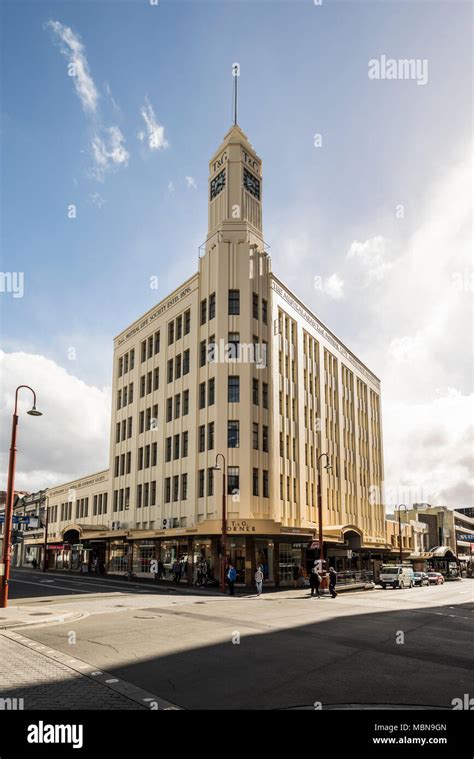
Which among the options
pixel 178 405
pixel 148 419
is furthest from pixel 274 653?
pixel 148 419

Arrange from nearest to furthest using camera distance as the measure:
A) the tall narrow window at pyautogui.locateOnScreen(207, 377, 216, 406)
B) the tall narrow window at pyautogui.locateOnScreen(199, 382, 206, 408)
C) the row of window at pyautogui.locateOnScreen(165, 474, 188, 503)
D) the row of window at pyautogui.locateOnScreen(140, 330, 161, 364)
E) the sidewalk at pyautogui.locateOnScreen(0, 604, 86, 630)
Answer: the sidewalk at pyautogui.locateOnScreen(0, 604, 86, 630), the tall narrow window at pyautogui.locateOnScreen(207, 377, 216, 406), the tall narrow window at pyautogui.locateOnScreen(199, 382, 206, 408), the row of window at pyautogui.locateOnScreen(165, 474, 188, 503), the row of window at pyautogui.locateOnScreen(140, 330, 161, 364)

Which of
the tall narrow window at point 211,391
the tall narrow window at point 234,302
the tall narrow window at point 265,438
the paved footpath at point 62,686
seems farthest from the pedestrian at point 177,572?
the paved footpath at point 62,686

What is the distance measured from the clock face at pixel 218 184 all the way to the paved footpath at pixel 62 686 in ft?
141

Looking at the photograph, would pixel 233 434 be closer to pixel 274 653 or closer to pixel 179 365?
pixel 179 365

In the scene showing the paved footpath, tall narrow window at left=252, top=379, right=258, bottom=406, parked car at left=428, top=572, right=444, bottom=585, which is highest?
tall narrow window at left=252, top=379, right=258, bottom=406

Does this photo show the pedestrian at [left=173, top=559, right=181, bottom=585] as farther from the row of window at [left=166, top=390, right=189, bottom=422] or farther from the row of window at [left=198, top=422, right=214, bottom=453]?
the row of window at [left=166, top=390, right=189, bottom=422]

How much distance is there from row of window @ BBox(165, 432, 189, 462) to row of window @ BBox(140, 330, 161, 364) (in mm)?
8953

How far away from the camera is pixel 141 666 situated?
422 inches

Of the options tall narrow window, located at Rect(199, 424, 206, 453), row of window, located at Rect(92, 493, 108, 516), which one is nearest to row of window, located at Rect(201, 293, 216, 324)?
tall narrow window, located at Rect(199, 424, 206, 453)

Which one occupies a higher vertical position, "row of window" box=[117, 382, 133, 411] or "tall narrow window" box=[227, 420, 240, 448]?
"row of window" box=[117, 382, 133, 411]

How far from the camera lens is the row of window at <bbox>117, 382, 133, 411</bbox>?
180ft

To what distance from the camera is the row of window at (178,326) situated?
46.9 meters

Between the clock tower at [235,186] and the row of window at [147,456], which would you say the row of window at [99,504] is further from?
the clock tower at [235,186]
